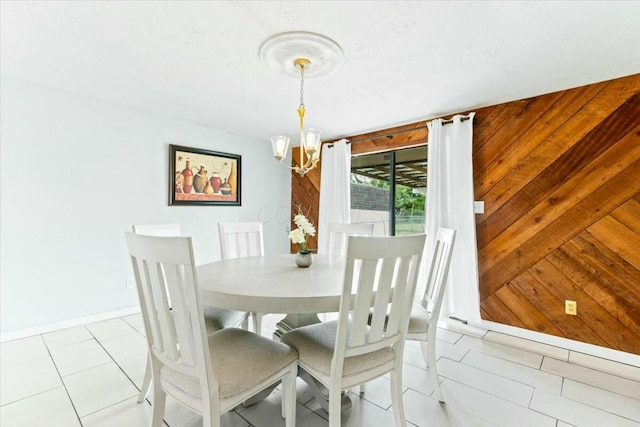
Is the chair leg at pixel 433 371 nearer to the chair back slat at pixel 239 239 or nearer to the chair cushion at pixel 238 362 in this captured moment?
the chair cushion at pixel 238 362

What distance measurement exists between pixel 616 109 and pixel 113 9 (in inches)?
132

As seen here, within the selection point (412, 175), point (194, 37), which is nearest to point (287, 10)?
point (194, 37)

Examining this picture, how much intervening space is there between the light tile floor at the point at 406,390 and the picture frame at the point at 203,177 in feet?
5.28

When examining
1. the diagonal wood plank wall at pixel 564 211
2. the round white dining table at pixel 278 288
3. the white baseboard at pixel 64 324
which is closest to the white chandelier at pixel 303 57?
the round white dining table at pixel 278 288

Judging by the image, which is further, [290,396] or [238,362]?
[290,396]

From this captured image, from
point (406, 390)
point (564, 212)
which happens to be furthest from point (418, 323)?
point (564, 212)

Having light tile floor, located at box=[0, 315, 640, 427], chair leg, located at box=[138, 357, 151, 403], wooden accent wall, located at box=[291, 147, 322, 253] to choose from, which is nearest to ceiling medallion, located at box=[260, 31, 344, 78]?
chair leg, located at box=[138, 357, 151, 403]

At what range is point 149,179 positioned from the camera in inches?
126

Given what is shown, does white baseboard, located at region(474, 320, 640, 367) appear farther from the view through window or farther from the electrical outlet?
the view through window

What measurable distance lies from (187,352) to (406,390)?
1.42 metres

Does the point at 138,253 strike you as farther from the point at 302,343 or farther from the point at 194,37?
the point at 194,37

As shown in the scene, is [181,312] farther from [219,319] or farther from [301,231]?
[301,231]

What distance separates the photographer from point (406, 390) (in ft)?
6.12

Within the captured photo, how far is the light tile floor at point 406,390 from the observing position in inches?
62.4
